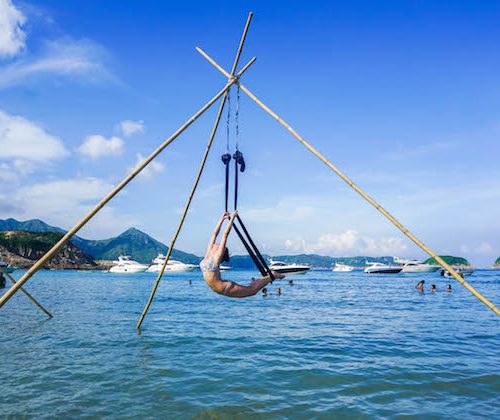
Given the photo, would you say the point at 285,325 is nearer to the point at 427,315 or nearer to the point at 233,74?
the point at 427,315

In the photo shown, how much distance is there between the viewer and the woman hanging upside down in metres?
9.59

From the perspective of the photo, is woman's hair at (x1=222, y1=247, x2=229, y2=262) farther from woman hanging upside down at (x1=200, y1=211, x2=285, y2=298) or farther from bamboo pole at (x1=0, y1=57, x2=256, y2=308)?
bamboo pole at (x1=0, y1=57, x2=256, y2=308)

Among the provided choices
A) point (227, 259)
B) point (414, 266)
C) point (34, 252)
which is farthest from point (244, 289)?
point (34, 252)

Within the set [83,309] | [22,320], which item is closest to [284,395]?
[22,320]

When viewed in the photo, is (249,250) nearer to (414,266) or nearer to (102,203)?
(102,203)

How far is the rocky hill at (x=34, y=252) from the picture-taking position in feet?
423

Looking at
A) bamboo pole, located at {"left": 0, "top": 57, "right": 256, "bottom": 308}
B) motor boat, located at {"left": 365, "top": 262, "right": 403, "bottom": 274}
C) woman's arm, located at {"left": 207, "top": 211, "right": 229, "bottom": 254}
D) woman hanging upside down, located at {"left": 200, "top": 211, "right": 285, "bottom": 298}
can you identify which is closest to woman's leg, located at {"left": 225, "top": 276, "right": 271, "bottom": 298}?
woman hanging upside down, located at {"left": 200, "top": 211, "right": 285, "bottom": 298}

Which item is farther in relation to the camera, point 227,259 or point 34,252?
point 34,252

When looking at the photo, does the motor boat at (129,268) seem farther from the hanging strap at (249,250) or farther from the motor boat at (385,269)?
the hanging strap at (249,250)

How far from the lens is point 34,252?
140000 millimetres

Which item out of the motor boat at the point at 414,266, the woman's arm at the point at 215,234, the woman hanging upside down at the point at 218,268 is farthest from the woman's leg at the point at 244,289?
the motor boat at the point at 414,266

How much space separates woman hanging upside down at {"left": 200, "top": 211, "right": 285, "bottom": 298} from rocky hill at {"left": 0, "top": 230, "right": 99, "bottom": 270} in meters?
139

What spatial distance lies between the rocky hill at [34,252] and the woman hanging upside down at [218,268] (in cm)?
13854

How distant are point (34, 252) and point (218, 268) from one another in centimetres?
15394
